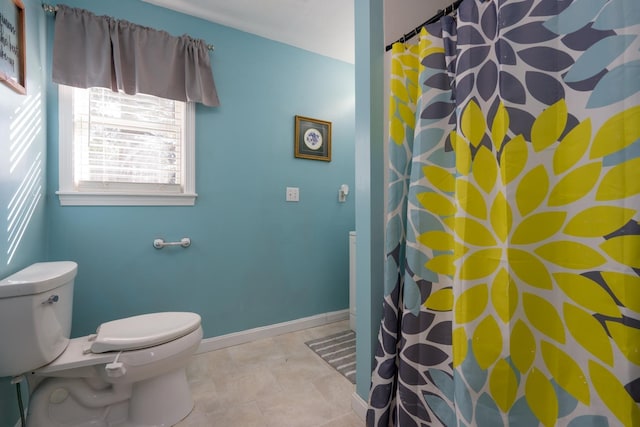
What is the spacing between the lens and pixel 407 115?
1091mm

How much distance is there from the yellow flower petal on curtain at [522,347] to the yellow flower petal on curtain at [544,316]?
0.10 feet

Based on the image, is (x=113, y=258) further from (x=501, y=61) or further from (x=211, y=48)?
(x=501, y=61)

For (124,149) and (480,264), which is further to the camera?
(124,149)

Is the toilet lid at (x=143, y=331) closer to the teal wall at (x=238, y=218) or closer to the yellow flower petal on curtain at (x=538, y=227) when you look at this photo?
the teal wall at (x=238, y=218)

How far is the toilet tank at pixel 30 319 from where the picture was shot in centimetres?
100

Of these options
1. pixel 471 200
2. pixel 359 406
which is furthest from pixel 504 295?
pixel 359 406

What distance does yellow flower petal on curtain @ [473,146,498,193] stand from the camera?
2.70 feet

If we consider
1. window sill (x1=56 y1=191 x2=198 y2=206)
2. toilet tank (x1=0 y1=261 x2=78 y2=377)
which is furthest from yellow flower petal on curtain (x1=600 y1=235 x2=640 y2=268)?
window sill (x1=56 y1=191 x2=198 y2=206)

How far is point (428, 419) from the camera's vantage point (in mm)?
984

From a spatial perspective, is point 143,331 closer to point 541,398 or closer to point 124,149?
point 124,149

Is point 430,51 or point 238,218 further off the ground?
point 430,51

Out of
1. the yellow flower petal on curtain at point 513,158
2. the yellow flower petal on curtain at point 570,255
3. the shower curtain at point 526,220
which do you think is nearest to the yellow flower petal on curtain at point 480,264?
the shower curtain at point 526,220

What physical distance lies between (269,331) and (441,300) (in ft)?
5.22

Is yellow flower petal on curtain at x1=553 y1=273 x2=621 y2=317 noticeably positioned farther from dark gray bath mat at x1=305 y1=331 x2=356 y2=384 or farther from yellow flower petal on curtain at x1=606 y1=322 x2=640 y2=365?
dark gray bath mat at x1=305 y1=331 x2=356 y2=384
